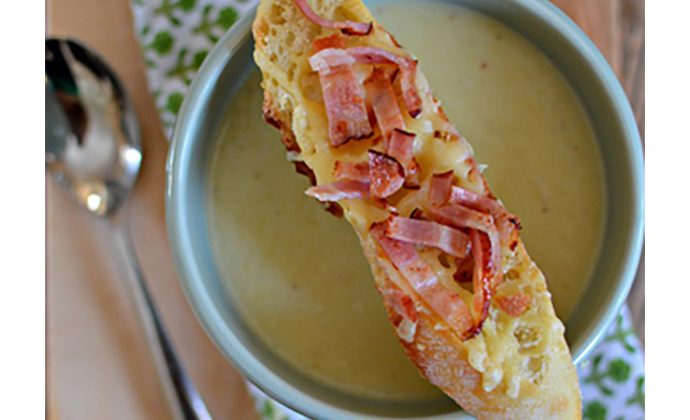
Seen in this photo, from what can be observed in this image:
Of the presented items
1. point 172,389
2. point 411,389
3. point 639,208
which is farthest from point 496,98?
point 172,389

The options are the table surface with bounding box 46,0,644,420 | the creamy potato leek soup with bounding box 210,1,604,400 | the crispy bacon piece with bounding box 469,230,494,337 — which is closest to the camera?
the crispy bacon piece with bounding box 469,230,494,337

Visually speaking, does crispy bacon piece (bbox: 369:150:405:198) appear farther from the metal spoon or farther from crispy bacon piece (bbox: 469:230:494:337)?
the metal spoon

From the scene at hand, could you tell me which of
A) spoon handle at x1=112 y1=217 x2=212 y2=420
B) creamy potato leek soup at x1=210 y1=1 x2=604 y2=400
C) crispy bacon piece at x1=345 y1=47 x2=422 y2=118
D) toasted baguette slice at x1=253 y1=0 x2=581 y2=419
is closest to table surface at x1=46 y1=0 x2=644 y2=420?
spoon handle at x1=112 y1=217 x2=212 y2=420

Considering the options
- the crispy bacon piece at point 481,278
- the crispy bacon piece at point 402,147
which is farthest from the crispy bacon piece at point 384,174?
the crispy bacon piece at point 481,278

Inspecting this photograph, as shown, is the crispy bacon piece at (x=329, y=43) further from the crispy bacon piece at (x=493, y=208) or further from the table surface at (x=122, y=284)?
the table surface at (x=122, y=284)

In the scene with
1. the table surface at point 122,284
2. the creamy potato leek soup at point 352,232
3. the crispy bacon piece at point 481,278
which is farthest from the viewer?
the table surface at point 122,284

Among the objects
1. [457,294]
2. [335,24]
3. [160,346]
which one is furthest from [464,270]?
[160,346]

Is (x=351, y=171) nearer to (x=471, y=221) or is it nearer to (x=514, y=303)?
(x=471, y=221)
